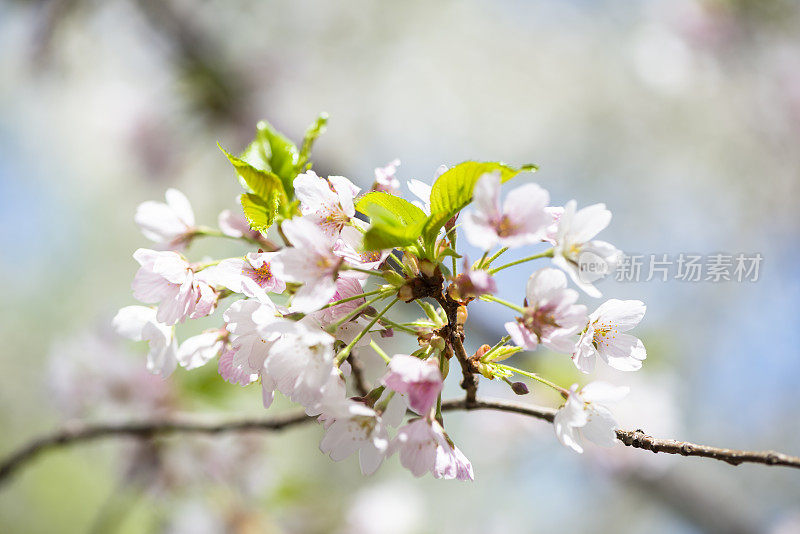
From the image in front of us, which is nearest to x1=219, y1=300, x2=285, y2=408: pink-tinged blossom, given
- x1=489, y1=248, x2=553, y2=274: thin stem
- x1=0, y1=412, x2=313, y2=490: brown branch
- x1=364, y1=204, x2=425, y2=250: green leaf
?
x1=364, y1=204, x2=425, y2=250: green leaf

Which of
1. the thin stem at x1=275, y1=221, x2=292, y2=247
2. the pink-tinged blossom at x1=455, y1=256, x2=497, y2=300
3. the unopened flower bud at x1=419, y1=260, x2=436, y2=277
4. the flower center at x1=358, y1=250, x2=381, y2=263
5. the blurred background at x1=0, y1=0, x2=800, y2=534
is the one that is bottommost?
the blurred background at x1=0, y1=0, x2=800, y2=534

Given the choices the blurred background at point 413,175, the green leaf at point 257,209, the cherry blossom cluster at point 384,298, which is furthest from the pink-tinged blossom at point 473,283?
the blurred background at point 413,175

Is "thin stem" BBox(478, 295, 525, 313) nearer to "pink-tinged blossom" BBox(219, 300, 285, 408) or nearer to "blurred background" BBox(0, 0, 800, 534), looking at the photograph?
"pink-tinged blossom" BBox(219, 300, 285, 408)

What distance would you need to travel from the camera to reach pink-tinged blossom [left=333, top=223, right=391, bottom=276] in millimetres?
506

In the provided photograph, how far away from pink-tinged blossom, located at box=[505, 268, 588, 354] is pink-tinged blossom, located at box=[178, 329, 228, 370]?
0.30 m

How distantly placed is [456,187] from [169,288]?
0.98ft

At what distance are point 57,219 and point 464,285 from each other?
20.2ft

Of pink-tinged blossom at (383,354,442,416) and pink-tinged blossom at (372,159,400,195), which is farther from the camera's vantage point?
pink-tinged blossom at (372,159,400,195)

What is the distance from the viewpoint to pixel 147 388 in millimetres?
1562

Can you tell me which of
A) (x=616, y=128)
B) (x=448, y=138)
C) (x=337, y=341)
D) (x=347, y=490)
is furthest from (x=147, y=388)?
(x=616, y=128)

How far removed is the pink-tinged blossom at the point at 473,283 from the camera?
0.46 metres

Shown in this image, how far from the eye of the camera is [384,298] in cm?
53

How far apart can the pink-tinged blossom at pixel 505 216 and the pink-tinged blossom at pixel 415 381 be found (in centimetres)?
11

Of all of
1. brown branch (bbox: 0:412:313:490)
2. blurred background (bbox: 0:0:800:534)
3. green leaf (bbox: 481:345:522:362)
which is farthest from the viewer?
blurred background (bbox: 0:0:800:534)
